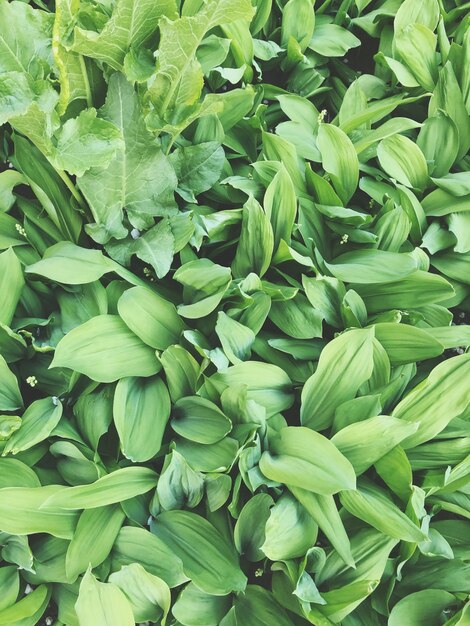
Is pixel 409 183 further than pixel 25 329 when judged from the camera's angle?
Yes

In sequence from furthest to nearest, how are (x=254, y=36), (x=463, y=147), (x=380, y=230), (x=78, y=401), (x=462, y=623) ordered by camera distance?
(x=254, y=36) → (x=463, y=147) → (x=380, y=230) → (x=78, y=401) → (x=462, y=623)

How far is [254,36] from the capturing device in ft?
5.57

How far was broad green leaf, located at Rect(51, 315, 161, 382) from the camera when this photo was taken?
111 centimetres

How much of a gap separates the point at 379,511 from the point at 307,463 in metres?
0.15

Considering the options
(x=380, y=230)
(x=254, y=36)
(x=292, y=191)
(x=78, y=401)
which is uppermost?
(x=254, y=36)

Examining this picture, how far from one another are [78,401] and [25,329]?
201mm

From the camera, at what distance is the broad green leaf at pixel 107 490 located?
1044 mm

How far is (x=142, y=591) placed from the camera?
1.05 meters

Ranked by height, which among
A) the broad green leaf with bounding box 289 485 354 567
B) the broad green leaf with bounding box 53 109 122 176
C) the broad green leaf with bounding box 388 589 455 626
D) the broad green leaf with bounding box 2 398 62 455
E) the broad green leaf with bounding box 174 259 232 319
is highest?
the broad green leaf with bounding box 53 109 122 176

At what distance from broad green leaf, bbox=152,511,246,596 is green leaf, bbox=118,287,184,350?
33cm

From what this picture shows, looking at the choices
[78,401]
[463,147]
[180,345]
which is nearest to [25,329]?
[78,401]

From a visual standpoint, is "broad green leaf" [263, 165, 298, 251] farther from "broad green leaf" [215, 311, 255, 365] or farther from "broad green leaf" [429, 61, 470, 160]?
"broad green leaf" [429, 61, 470, 160]

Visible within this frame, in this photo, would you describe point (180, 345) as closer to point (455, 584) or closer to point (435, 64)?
point (455, 584)

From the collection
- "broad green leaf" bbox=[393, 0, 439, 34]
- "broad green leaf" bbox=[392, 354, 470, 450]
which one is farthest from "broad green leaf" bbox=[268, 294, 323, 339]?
"broad green leaf" bbox=[393, 0, 439, 34]
